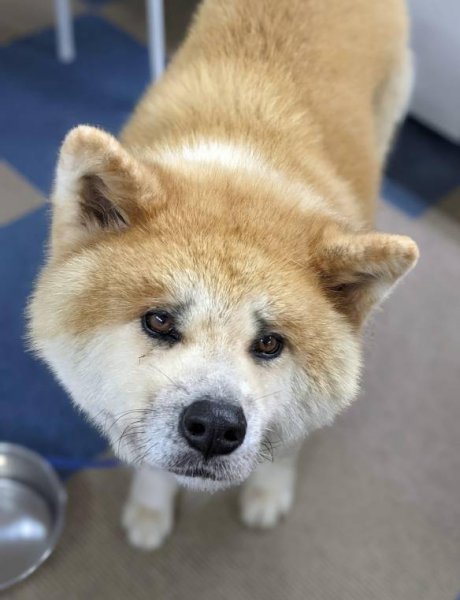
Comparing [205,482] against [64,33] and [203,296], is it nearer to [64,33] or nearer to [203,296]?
[203,296]

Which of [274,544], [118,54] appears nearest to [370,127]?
[274,544]

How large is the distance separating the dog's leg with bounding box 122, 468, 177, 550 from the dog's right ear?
0.72m

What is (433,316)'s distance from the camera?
2.24 meters

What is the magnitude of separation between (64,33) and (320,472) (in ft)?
7.15

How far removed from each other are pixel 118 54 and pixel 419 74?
4.45 ft

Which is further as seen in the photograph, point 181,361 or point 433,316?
point 433,316

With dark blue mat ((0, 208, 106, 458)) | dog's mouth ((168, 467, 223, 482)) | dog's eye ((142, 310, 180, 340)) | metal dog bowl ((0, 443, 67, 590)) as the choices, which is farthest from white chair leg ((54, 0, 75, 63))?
dog's mouth ((168, 467, 223, 482))

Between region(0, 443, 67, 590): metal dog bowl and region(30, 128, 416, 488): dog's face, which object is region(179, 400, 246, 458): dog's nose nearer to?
region(30, 128, 416, 488): dog's face

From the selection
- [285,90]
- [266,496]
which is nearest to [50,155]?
[285,90]

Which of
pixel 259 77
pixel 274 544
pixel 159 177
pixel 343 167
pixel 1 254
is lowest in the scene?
pixel 274 544

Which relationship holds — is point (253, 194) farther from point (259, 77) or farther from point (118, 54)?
point (118, 54)

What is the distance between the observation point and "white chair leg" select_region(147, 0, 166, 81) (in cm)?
254

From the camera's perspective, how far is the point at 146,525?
164 cm

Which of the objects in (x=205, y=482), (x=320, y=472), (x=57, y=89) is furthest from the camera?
(x=57, y=89)
